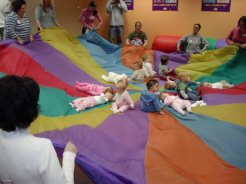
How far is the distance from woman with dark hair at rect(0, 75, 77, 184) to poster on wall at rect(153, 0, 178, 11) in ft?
17.2

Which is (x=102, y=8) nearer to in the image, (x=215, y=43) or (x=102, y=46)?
(x=102, y=46)

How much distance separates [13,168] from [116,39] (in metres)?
5.52

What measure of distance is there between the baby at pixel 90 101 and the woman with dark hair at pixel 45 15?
204 cm

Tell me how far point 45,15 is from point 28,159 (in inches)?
154

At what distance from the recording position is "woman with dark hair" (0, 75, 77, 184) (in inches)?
39.4

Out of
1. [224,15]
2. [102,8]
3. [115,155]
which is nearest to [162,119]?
[115,155]

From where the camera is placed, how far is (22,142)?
103cm

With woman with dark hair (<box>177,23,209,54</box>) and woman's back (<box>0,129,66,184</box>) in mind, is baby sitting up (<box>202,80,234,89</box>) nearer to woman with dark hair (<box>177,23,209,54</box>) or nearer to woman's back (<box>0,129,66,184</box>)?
woman with dark hair (<box>177,23,209,54</box>)

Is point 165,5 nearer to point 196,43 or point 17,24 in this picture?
point 196,43

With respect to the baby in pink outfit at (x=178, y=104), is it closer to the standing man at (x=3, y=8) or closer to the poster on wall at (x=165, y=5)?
the standing man at (x=3, y=8)

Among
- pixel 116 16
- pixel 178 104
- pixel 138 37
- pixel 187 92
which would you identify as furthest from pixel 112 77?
pixel 116 16

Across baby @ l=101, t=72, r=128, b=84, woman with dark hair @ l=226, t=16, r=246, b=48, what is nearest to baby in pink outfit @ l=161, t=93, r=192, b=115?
baby @ l=101, t=72, r=128, b=84

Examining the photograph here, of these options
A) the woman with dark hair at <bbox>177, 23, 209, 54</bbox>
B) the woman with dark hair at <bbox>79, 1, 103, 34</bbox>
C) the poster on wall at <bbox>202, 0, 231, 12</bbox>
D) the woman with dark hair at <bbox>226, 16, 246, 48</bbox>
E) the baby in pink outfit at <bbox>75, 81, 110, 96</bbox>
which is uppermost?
the poster on wall at <bbox>202, 0, 231, 12</bbox>

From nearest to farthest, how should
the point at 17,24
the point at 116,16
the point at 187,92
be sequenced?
1. the point at 187,92
2. the point at 17,24
3. the point at 116,16
